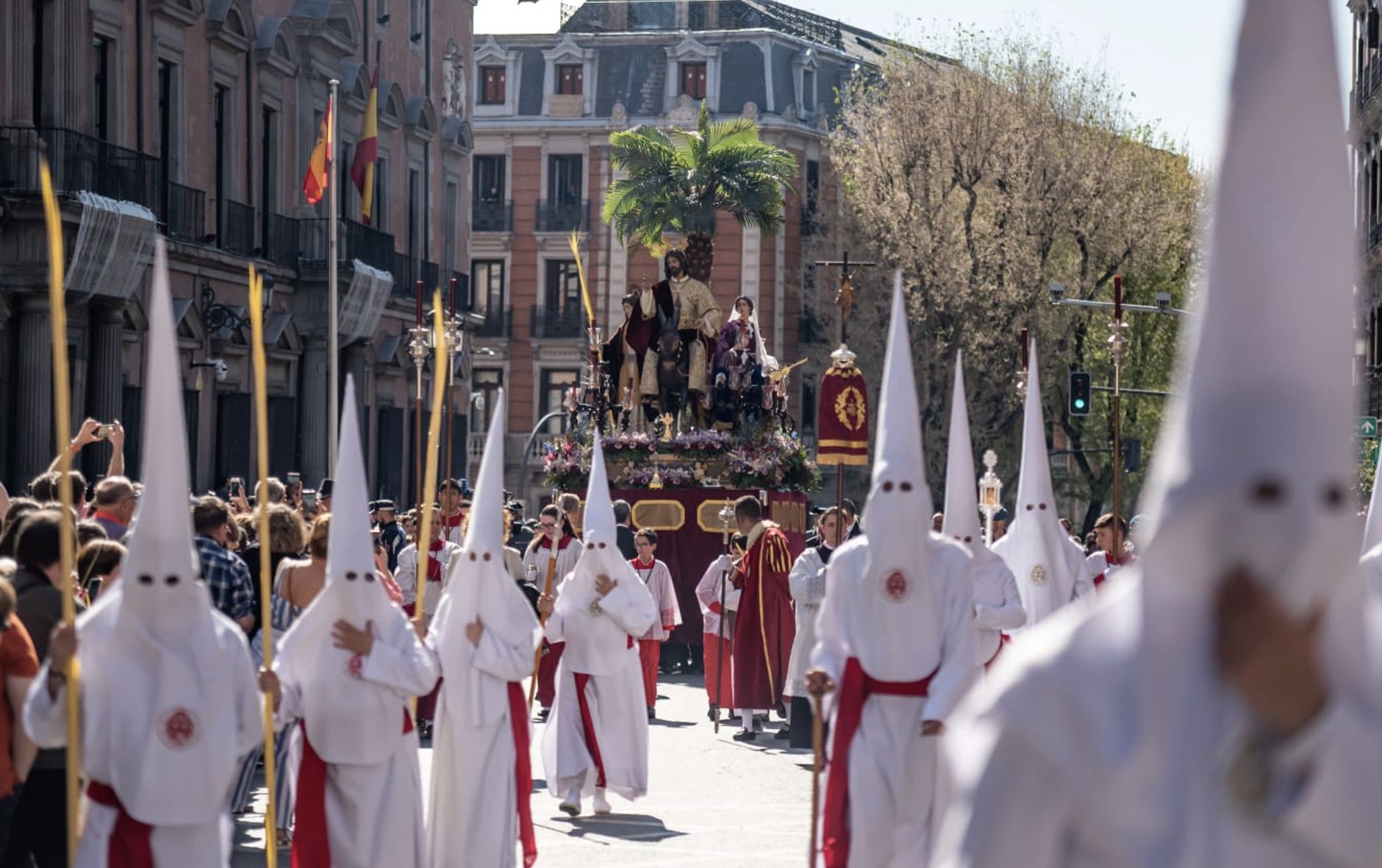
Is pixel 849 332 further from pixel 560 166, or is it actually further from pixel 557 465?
pixel 557 465

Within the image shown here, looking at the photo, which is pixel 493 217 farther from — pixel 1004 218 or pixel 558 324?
pixel 1004 218

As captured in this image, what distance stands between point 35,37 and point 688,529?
9.32 m

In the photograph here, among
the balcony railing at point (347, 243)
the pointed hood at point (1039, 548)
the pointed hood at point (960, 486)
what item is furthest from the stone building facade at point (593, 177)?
the pointed hood at point (960, 486)

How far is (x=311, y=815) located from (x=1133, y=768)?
248 inches

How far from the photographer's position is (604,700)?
15.0 m

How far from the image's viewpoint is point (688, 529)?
26891 millimetres

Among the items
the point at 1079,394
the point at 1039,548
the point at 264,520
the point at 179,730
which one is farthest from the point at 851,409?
the point at 1079,394

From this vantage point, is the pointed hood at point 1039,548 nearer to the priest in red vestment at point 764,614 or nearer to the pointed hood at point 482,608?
the pointed hood at point 482,608

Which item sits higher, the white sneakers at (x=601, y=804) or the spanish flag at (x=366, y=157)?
the spanish flag at (x=366, y=157)

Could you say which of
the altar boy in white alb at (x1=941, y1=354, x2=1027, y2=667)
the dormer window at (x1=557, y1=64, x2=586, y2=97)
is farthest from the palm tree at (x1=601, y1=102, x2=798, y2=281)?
the altar boy in white alb at (x1=941, y1=354, x2=1027, y2=667)

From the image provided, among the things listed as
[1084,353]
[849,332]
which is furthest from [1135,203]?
[849,332]

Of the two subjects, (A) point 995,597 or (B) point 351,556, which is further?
(A) point 995,597

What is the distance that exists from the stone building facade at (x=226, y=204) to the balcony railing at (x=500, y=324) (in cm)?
1662

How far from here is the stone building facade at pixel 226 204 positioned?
86.2 feet
